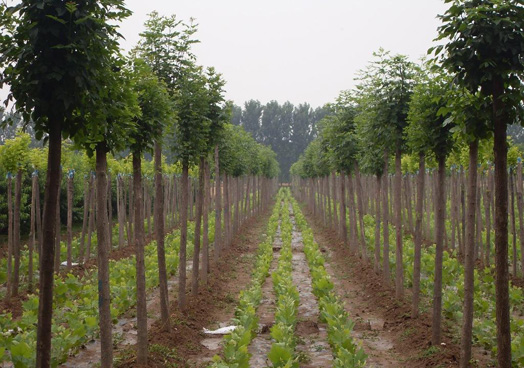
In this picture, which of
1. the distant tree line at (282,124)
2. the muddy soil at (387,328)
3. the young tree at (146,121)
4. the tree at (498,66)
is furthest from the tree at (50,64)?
the distant tree line at (282,124)

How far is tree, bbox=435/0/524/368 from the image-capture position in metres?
5.19

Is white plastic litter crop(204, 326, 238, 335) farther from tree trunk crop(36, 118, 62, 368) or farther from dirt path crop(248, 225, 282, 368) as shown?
tree trunk crop(36, 118, 62, 368)

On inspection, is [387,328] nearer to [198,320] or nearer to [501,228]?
[198,320]

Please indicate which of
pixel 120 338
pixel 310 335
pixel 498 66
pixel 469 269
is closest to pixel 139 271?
pixel 120 338

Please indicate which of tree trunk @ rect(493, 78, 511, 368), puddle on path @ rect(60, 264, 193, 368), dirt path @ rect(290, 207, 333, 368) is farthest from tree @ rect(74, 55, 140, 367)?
tree trunk @ rect(493, 78, 511, 368)

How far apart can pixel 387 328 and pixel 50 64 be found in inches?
300

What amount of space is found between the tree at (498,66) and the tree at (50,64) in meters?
3.38

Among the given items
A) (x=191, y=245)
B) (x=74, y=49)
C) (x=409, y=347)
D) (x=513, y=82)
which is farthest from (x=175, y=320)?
(x=191, y=245)

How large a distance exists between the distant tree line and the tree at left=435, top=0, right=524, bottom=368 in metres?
108

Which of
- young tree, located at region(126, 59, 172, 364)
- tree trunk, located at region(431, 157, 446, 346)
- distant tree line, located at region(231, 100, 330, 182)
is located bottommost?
tree trunk, located at region(431, 157, 446, 346)

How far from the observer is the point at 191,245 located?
715 inches

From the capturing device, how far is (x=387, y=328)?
32.3 ft

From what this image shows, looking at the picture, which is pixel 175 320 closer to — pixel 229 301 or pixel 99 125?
pixel 229 301

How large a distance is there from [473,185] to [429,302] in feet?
17.1
